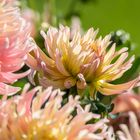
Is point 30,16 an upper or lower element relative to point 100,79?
upper

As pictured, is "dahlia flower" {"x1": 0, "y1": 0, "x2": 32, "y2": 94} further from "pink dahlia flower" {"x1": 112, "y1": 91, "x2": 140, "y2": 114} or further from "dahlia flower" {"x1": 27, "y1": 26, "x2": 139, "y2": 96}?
"pink dahlia flower" {"x1": 112, "y1": 91, "x2": 140, "y2": 114}

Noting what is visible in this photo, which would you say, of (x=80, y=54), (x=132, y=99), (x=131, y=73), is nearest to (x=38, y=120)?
(x=80, y=54)

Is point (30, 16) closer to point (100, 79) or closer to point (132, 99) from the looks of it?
point (132, 99)

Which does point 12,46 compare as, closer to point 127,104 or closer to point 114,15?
point 127,104

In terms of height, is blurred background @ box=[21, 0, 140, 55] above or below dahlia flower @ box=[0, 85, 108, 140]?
above

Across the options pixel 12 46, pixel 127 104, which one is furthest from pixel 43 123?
pixel 127 104

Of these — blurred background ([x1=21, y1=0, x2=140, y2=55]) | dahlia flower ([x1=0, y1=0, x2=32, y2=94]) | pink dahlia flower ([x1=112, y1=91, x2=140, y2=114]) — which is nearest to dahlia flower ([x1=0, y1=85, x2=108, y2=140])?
dahlia flower ([x1=0, y1=0, x2=32, y2=94])
